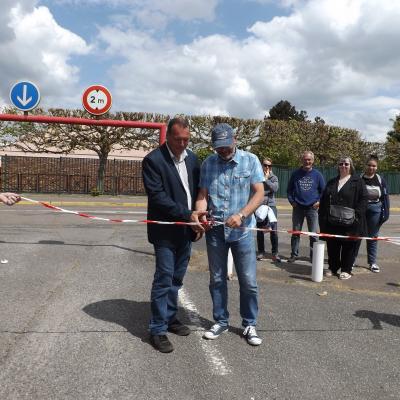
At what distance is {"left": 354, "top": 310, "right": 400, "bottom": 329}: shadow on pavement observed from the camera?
428 centimetres

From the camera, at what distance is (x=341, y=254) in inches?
246

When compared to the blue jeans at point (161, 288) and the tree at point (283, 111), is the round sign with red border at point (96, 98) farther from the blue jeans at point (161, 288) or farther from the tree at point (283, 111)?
the tree at point (283, 111)

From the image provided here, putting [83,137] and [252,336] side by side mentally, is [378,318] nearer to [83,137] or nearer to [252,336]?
[252,336]

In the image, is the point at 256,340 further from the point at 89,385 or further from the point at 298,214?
the point at 298,214

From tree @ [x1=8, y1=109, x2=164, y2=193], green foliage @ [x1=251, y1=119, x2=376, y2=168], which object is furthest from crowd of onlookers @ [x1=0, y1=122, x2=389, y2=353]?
green foliage @ [x1=251, y1=119, x2=376, y2=168]

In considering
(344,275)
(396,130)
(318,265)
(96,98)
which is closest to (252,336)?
(318,265)

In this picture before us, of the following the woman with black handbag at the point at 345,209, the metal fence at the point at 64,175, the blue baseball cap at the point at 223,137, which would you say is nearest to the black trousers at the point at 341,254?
the woman with black handbag at the point at 345,209

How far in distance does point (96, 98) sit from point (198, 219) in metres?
6.72

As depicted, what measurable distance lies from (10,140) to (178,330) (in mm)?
23666

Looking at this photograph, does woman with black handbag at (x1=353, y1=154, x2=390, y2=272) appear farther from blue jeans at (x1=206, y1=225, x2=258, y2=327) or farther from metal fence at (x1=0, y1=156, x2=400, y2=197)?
metal fence at (x1=0, y1=156, x2=400, y2=197)

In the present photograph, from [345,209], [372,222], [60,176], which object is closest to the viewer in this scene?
[345,209]

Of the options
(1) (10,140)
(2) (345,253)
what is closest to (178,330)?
→ (2) (345,253)

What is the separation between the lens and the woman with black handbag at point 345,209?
5.79m

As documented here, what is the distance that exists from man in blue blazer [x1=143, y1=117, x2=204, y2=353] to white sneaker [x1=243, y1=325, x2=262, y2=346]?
685 millimetres
